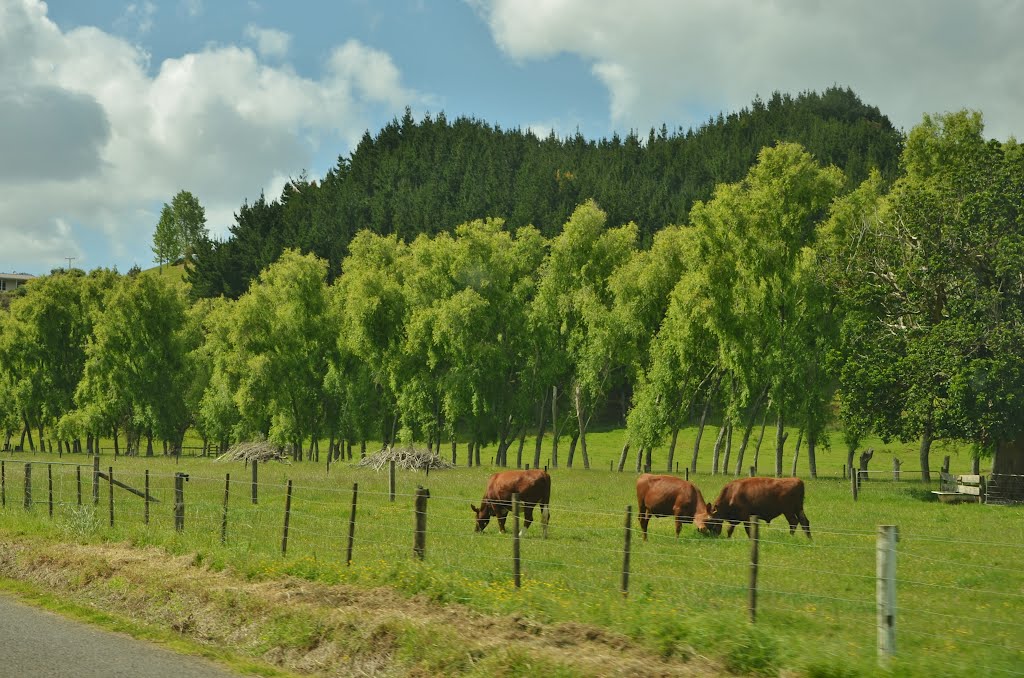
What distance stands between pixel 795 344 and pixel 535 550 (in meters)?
31.3

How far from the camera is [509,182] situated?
17038cm

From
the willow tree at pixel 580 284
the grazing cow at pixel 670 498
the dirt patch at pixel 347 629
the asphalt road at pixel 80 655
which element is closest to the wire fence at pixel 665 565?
the grazing cow at pixel 670 498

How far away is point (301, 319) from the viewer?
2653 inches

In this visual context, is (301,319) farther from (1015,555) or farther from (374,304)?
(1015,555)

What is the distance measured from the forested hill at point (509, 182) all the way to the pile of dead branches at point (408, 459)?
2582 inches

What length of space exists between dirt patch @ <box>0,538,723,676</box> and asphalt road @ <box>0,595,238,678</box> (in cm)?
84

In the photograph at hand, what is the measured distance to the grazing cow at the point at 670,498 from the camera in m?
24.2

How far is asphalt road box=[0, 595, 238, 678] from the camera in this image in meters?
10.1

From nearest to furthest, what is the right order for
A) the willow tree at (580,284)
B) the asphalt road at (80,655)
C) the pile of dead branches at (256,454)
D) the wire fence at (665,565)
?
1. the asphalt road at (80,655)
2. the wire fence at (665,565)
3. the willow tree at (580,284)
4. the pile of dead branches at (256,454)

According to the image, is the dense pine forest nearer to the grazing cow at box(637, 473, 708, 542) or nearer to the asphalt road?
the grazing cow at box(637, 473, 708, 542)

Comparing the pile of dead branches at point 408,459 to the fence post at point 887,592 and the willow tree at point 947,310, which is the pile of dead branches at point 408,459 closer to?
the willow tree at point 947,310

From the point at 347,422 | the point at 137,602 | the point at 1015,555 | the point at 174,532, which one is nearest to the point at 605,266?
the point at 347,422

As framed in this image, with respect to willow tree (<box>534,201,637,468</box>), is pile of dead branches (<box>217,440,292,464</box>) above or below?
below

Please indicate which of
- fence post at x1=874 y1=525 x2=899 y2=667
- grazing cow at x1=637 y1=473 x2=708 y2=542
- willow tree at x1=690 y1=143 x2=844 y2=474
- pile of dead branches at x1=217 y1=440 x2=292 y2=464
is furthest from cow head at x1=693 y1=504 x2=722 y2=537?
pile of dead branches at x1=217 y1=440 x2=292 y2=464
